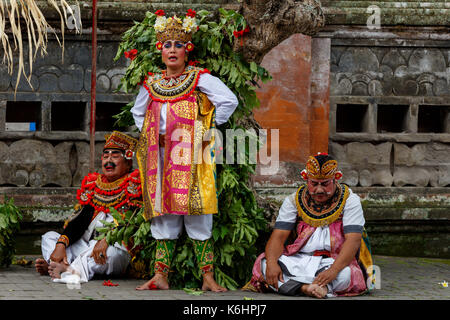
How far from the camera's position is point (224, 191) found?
274 inches

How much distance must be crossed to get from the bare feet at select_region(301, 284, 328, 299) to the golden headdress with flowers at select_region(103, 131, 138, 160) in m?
2.14

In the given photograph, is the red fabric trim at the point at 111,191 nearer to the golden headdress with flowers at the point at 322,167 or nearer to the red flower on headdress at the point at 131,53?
the red flower on headdress at the point at 131,53

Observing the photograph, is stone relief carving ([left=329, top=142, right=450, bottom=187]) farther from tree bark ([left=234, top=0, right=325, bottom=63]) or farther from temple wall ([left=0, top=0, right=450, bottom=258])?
tree bark ([left=234, top=0, right=325, bottom=63])

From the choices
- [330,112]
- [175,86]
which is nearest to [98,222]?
[175,86]

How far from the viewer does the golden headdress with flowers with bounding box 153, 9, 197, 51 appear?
677 centimetres

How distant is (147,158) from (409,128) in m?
3.99

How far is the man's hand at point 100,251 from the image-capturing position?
709cm

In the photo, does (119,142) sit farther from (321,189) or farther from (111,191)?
(321,189)

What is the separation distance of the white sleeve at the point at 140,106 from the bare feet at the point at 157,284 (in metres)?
1.31

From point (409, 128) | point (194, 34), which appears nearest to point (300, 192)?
point (194, 34)

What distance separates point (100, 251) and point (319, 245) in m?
1.91

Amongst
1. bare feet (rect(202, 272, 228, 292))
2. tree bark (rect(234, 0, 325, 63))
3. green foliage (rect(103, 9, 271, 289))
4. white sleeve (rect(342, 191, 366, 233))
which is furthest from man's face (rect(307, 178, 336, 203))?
tree bark (rect(234, 0, 325, 63))


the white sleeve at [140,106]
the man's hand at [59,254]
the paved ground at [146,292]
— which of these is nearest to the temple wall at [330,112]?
the paved ground at [146,292]

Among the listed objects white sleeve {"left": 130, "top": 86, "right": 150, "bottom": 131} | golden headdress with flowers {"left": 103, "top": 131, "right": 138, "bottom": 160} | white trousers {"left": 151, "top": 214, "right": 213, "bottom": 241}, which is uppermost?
white sleeve {"left": 130, "top": 86, "right": 150, "bottom": 131}
